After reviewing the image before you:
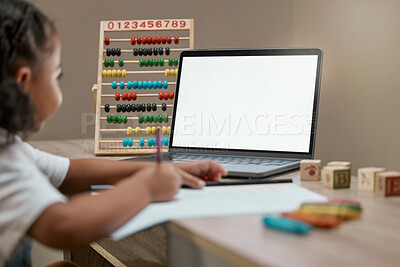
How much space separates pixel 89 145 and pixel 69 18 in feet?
2.53

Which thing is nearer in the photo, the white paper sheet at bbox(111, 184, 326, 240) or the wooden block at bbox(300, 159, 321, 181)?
the white paper sheet at bbox(111, 184, 326, 240)

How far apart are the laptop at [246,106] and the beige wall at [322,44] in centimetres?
92

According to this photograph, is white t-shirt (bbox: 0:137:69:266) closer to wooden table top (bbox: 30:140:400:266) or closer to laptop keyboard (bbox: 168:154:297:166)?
wooden table top (bbox: 30:140:400:266)

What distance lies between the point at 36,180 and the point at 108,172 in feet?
1.01

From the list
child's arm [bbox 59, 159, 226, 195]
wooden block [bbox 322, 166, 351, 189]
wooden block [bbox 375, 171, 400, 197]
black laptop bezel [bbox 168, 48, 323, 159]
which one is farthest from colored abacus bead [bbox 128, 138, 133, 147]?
wooden block [bbox 375, 171, 400, 197]

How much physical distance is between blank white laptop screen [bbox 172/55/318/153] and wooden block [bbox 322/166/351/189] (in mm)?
288

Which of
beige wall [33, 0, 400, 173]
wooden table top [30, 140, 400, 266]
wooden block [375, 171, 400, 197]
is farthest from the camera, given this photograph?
beige wall [33, 0, 400, 173]

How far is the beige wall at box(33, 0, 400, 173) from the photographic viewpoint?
2037mm

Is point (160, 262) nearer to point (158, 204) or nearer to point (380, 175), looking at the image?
point (158, 204)

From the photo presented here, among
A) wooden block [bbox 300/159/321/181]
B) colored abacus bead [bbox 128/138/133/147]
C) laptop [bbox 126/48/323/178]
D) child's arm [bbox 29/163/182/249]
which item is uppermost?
laptop [bbox 126/48/323/178]

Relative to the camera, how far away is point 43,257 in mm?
1668

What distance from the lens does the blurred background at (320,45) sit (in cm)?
204

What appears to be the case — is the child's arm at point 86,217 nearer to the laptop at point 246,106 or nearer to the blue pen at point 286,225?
the blue pen at point 286,225

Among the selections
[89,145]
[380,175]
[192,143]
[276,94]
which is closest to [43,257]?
[89,145]
